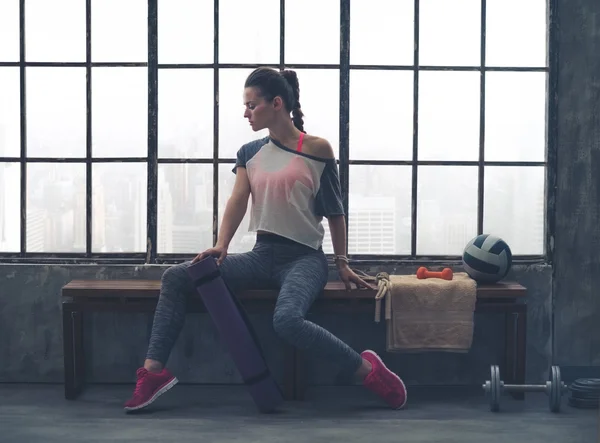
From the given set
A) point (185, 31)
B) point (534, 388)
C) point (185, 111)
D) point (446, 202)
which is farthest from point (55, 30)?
point (534, 388)

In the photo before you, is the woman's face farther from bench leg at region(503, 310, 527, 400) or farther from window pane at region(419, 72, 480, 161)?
bench leg at region(503, 310, 527, 400)

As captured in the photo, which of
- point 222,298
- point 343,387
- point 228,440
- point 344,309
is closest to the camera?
point 228,440

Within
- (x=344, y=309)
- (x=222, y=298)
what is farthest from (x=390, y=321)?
(x=222, y=298)

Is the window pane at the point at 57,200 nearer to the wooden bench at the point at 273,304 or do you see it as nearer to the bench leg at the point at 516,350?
the wooden bench at the point at 273,304

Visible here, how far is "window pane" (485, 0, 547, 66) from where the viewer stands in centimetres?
454

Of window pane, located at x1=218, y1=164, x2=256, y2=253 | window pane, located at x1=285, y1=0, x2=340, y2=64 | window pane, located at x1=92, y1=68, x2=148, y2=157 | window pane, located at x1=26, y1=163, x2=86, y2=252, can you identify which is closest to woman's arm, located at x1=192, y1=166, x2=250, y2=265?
window pane, located at x1=218, y1=164, x2=256, y2=253

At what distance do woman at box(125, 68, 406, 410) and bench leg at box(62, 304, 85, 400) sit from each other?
0.44 m

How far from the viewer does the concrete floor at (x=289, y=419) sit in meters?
3.59

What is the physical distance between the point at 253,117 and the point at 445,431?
158cm

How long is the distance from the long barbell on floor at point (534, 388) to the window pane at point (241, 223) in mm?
1351

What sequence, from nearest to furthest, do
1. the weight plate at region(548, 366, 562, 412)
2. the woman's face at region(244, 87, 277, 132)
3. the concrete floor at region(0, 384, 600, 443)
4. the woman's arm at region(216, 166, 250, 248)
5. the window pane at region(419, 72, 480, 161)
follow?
the concrete floor at region(0, 384, 600, 443) < the weight plate at region(548, 366, 562, 412) < the woman's face at region(244, 87, 277, 132) < the woman's arm at region(216, 166, 250, 248) < the window pane at region(419, 72, 480, 161)

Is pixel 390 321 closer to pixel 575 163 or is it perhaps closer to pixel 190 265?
pixel 190 265

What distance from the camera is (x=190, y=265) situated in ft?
12.9

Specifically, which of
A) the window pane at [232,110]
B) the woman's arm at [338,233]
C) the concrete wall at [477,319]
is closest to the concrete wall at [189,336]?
the concrete wall at [477,319]
